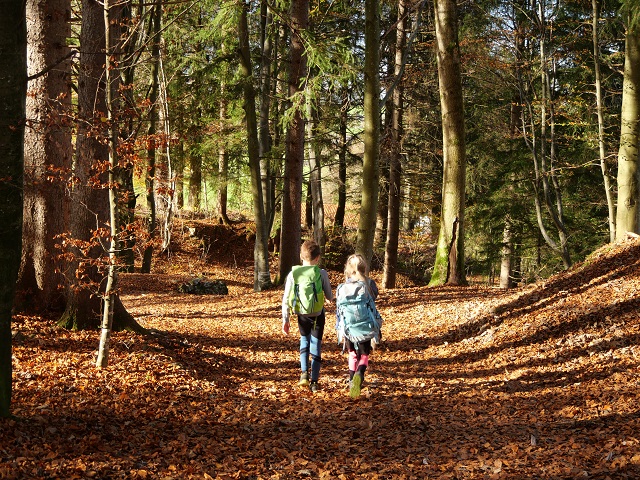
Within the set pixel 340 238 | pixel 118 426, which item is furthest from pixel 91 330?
pixel 340 238

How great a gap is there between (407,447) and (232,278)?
1747 centimetres

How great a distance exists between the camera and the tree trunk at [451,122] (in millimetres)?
13211

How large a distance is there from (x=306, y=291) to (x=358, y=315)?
2.10 feet

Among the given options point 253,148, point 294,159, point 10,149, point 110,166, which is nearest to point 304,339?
point 110,166

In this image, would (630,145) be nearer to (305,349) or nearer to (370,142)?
(370,142)

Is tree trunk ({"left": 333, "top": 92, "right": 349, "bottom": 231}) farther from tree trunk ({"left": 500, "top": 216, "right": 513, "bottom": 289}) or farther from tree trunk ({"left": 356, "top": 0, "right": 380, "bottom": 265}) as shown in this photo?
tree trunk ({"left": 356, "top": 0, "right": 380, "bottom": 265})

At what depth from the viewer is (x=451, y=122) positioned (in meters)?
13.4

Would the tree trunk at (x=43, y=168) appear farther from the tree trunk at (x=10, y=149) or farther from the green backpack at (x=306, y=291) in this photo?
the tree trunk at (x=10, y=149)

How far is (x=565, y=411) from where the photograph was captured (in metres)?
6.03

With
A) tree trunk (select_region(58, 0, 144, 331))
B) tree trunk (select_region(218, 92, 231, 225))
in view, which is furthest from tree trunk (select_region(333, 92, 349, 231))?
tree trunk (select_region(58, 0, 144, 331))

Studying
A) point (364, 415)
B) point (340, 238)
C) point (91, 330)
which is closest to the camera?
point (364, 415)

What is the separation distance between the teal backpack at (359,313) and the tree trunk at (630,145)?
7.00 m

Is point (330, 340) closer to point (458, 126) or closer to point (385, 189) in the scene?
point (458, 126)

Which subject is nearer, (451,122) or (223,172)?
(451,122)
